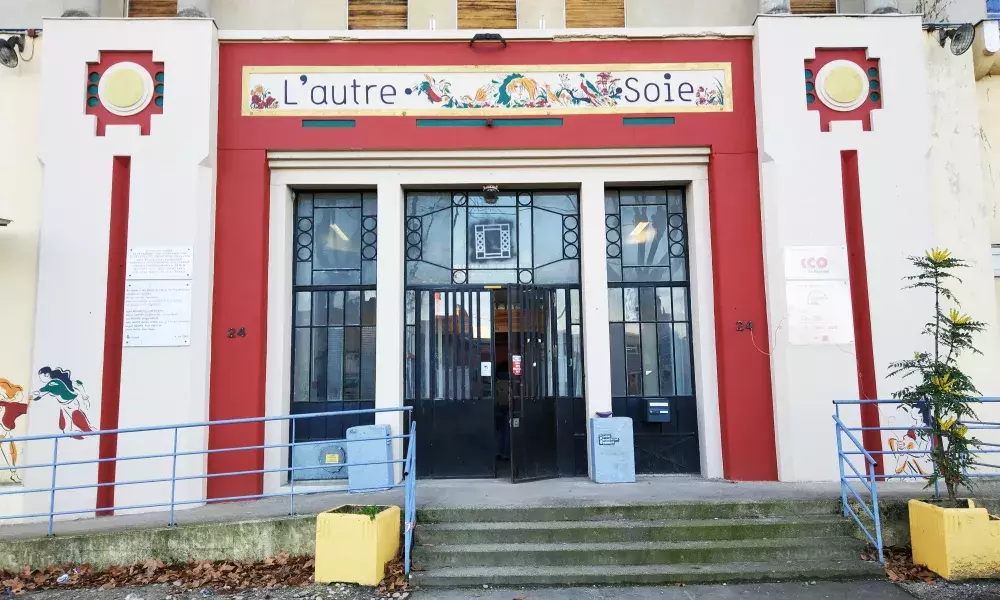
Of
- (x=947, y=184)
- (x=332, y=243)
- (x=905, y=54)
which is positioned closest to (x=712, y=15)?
(x=905, y=54)

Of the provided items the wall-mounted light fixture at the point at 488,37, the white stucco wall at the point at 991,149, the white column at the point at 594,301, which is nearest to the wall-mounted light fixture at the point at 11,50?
the wall-mounted light fixture at the point at 488,37

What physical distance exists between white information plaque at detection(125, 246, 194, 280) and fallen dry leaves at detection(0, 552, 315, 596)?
333 centimetres

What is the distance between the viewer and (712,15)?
9.20 metres

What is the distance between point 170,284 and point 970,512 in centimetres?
879

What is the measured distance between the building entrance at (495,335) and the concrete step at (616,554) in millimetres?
2083

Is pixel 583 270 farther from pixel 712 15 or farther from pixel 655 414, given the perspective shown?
pixel 712 15

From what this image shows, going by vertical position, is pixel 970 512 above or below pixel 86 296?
below

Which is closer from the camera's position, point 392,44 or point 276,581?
point 276,581

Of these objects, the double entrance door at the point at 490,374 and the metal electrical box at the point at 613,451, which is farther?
the double entrance door at the point at 490,374

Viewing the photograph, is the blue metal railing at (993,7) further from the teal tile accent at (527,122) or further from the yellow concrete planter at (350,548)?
the yellow concrete planter at (350,548)

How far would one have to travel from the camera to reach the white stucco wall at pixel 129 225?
763cm

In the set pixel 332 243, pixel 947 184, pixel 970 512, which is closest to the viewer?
pixel 970 512

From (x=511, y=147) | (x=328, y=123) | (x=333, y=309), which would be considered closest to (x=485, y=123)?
(x=511, y=147)

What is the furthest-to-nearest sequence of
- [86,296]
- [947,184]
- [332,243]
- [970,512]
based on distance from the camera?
[332,243] < [947,184] < [86,296] < [970,512]
